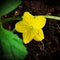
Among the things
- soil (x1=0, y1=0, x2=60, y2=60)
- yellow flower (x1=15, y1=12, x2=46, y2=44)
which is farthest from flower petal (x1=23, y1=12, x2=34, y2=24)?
soil (x1=0, y1=0, x2=60, y2=60)

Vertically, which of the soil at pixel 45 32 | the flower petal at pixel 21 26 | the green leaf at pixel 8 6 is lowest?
the soil at pixel 45 32

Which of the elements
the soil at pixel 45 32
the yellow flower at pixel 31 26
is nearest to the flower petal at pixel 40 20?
the yellow flower at pixel 31 26

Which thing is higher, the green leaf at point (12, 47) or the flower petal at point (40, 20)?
the flower petal at point (40, 20)

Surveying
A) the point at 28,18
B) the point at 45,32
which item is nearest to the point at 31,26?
the point at 28,18

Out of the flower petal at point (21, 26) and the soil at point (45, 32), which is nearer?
the flower petal at point (21, 26)

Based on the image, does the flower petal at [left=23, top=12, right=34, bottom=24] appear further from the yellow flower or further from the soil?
the soil

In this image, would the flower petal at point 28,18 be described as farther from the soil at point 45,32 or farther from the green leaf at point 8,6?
the soil at point 45,32
